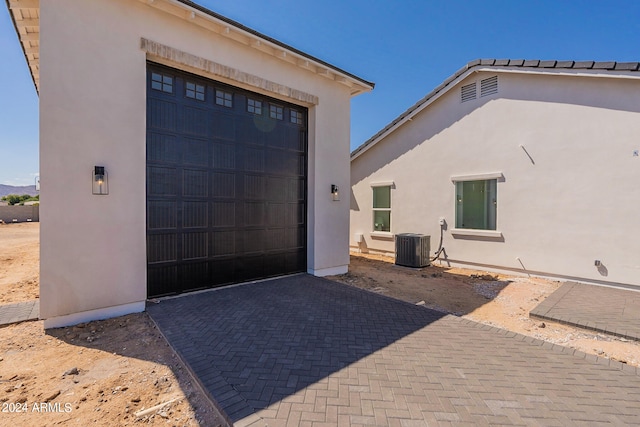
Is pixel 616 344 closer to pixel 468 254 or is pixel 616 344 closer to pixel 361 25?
pixel 468 254

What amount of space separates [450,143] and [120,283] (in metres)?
9.91

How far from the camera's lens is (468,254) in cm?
906

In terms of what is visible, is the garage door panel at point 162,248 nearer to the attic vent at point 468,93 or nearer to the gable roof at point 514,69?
the gable roof at point 514,69

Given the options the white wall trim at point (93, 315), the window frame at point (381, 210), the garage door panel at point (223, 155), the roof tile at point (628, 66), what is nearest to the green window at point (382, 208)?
the window frame at point (381, 210)

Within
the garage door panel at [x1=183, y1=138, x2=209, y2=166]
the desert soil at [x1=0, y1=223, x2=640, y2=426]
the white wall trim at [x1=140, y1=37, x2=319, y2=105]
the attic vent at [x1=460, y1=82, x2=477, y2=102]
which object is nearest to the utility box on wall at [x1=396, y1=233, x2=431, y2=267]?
the desert soil at [x1=0, y1=223, x2=640, y2=426]

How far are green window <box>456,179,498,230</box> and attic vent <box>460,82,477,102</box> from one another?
277 cm

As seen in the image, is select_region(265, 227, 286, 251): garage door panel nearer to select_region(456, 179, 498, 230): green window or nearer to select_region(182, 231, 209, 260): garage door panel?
select_region(182, 231, 209, 260): garage door panel

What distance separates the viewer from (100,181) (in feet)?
14.9

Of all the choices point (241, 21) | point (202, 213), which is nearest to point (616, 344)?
point (202, 213)

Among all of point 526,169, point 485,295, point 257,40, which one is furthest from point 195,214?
point 526,169

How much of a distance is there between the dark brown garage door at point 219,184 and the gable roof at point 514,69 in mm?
4876

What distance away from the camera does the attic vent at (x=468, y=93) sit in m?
8.96

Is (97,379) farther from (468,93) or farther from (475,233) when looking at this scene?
(468,93)

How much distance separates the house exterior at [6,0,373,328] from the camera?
431cm
